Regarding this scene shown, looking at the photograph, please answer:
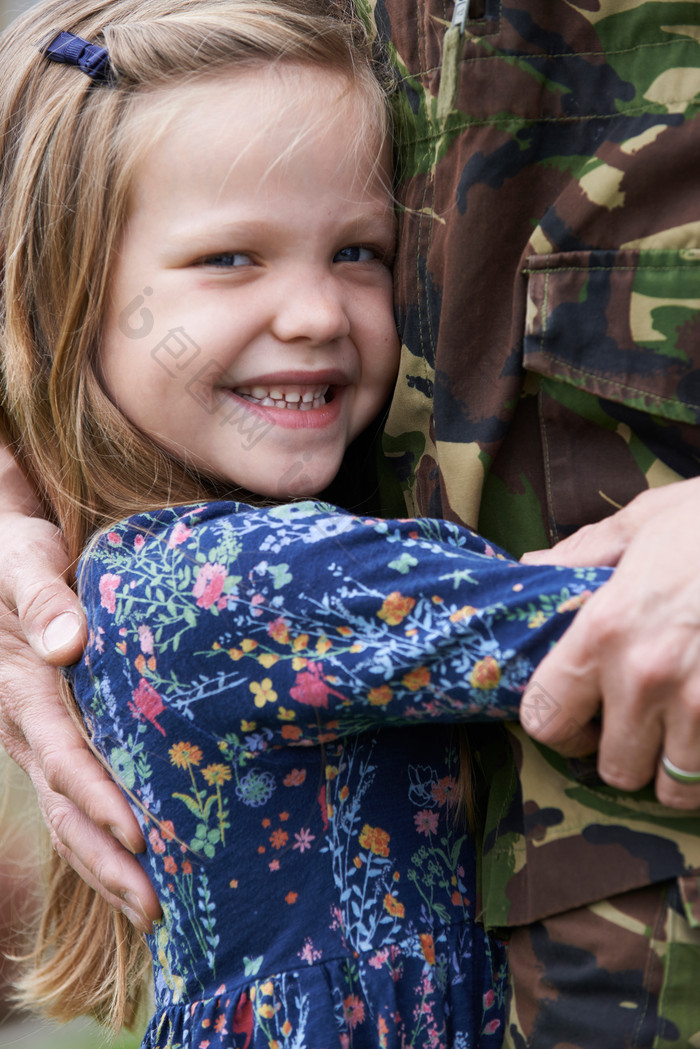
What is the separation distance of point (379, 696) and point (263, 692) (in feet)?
0.46

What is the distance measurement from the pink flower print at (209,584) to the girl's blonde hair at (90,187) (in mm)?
259

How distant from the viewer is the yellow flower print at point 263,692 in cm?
109

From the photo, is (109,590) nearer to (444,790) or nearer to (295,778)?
(295,778)

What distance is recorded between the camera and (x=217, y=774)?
1.16 meters

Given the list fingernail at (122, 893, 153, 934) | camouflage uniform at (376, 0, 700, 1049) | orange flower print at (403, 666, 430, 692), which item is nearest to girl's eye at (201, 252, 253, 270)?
camouflage uniform at (376, 0, 700, 1049)

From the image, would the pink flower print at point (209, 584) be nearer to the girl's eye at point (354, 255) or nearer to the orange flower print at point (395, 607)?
the orange flower print at point (395, 607)

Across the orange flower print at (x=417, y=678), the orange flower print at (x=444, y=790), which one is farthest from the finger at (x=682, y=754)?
the orange flower print at (x=444, y=790)

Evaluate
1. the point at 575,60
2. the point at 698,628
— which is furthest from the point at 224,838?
the point at 575,60

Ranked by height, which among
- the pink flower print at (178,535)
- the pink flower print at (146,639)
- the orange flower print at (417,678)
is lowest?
the pink flower print at (146,639)

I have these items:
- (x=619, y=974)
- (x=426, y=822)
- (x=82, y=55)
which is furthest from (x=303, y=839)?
(x=82, y=55)

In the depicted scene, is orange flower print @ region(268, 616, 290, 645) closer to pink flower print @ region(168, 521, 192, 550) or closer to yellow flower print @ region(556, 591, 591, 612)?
pink flower print @ region(168, 521, 192, 550)

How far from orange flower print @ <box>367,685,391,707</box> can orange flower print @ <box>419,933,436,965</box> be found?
35 centimetres

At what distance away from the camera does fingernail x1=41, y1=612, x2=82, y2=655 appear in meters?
1.28

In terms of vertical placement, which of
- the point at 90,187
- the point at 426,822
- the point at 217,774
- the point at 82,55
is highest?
the point at 82,55
